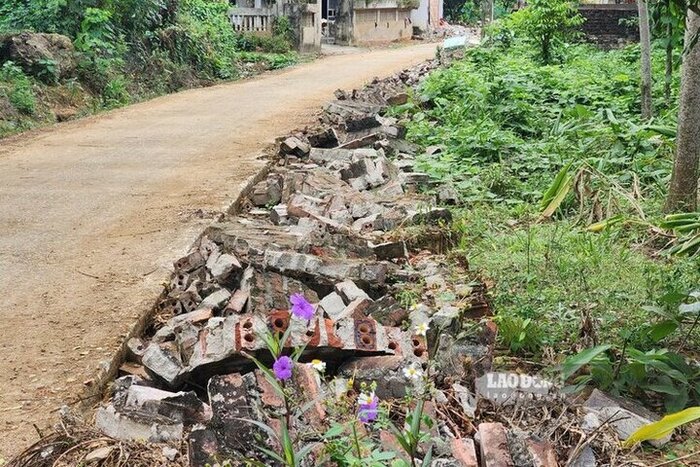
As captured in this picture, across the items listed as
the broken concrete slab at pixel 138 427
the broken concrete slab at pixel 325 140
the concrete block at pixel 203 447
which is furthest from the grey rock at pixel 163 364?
the broken concrete slab at pixel 325 140

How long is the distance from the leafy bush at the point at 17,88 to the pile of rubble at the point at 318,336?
5.31 m

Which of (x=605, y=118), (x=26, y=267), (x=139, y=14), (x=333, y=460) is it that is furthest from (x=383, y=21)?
(x=333, y=460)

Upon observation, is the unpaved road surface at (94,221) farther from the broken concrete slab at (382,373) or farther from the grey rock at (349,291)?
the broken concrete slab at (382,373)

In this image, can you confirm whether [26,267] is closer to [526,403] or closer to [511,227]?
[526,403]

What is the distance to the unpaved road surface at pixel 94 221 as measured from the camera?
3412 mm

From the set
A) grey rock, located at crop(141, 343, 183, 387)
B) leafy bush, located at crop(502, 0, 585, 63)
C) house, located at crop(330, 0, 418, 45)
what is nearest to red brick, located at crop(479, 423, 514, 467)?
grey rock, located at crop(141, 343, 183, 387)

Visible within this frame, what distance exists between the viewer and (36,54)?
38.1 ft

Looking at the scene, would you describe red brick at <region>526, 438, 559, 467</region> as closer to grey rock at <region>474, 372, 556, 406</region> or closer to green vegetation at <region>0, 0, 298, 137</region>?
grey rock at <region>474, 372, 556, 406</region>

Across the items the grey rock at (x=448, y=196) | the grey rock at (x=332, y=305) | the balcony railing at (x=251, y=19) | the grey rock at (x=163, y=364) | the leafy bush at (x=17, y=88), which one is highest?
the balcony railing at (x=251, y=19)

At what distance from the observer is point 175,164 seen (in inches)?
291

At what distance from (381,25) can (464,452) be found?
29.4 meters

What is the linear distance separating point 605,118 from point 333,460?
319 inches

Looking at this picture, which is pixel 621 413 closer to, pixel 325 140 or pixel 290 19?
pixel 325 140

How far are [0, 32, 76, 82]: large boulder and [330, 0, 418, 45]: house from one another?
18075 millimetres
